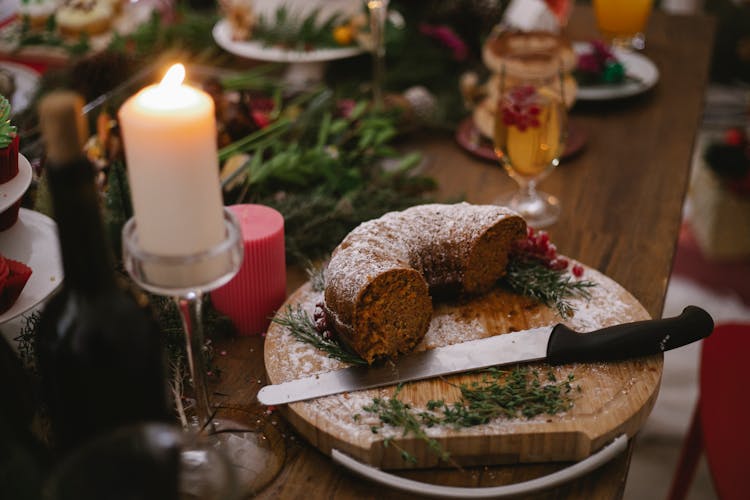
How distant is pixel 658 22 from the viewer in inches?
94.3

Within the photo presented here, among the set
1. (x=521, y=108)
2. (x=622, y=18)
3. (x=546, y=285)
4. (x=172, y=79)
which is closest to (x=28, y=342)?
(x=172, y=79)

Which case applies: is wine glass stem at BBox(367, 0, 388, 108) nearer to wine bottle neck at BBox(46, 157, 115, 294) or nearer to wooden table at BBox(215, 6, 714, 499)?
wooden table at BBox(215, 6, 714, 499)

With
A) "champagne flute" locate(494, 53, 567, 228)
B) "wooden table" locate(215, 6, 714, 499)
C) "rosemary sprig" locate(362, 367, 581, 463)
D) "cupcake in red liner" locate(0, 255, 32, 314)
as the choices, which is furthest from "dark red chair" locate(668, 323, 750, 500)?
"cupcake in red liner" locate(0, 255, 32, 314)

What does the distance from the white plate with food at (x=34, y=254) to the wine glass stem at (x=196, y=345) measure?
0.20 m

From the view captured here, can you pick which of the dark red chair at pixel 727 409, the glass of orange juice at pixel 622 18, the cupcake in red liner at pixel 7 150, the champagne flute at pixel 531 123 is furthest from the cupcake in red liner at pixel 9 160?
the glass of orange juice at pixel 622 18

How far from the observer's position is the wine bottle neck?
602 mm

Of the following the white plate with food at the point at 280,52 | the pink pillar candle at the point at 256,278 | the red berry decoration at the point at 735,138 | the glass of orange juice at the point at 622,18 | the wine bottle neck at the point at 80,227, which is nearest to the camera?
the wine bottle neck at the point at 80,227

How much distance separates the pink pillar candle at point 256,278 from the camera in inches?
43.2

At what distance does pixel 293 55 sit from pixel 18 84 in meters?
0.61

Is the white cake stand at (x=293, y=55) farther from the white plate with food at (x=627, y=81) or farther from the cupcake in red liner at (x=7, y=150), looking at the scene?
the cupcake in red liner at (x=7, y=150)

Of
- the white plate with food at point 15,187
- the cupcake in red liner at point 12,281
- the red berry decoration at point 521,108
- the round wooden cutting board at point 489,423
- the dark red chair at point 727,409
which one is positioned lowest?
the dark red chair at point 727,409

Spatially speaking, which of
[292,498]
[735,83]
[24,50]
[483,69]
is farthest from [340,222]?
[735,83]

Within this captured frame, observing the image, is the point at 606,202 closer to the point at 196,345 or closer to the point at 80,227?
the point at 196,345

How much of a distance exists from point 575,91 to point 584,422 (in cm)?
103
